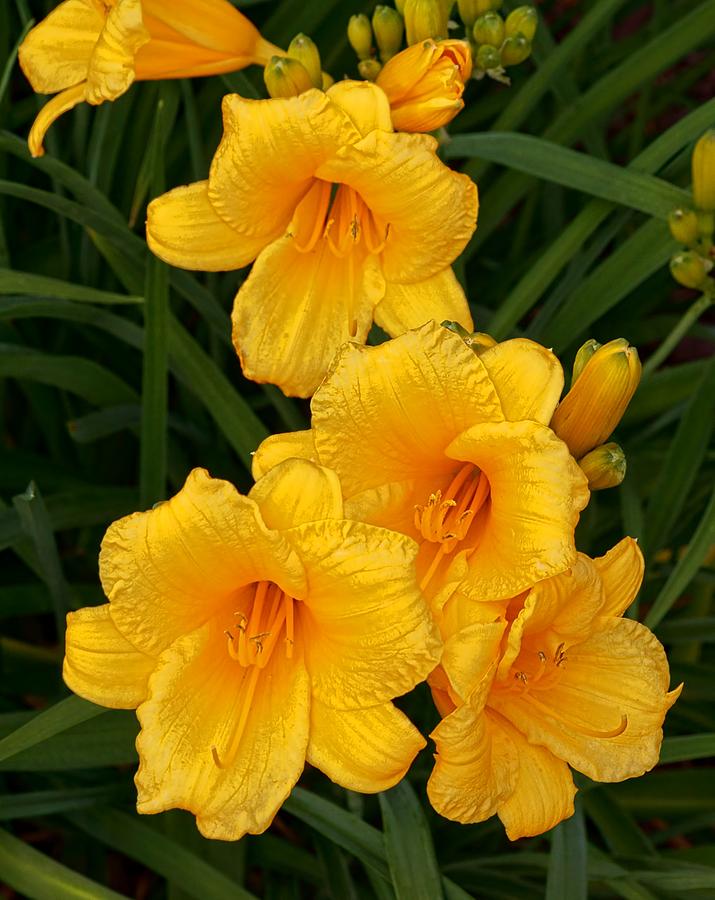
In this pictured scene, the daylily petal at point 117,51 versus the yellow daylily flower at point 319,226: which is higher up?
the daylily petal at point 117,51

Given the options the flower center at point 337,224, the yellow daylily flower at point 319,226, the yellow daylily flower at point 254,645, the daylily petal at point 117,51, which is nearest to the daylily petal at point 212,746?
the yellow daylily flower at point 254,645

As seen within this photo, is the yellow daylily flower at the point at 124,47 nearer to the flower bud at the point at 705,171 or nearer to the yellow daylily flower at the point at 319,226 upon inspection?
the yellow daylily flower at the point at 319,226

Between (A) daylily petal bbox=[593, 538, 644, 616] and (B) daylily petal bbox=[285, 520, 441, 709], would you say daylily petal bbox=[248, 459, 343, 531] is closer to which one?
(B) daylily petal bbox=[285, 520, 441, 709]

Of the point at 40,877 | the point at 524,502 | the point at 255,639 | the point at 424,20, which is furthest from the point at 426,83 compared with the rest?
the point at 40,877

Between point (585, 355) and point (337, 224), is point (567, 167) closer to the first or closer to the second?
point (337, 224)

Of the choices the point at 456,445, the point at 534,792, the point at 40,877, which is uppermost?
the point at 456,445
